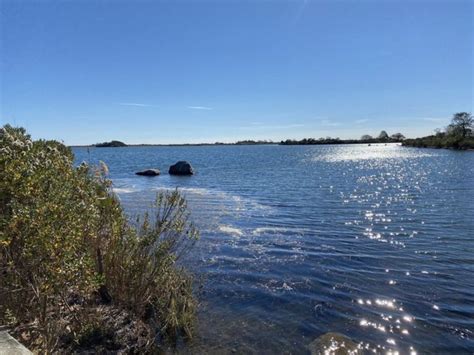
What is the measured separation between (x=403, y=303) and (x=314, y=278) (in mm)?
2155

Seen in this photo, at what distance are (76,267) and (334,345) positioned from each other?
4.47m

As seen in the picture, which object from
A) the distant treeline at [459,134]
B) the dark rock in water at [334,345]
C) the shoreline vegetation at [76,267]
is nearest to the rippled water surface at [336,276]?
the dark rock in water at [334,345]

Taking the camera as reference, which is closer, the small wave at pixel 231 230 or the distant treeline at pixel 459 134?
the small wave at pixel 231 230

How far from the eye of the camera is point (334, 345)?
6.12m

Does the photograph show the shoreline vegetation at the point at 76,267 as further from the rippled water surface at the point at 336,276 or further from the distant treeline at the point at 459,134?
the distant treeline at the point at 459,134

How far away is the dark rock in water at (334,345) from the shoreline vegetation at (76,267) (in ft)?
7.22

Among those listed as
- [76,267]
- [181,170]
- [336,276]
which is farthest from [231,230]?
[181,170]

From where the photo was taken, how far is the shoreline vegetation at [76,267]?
3.96 metres

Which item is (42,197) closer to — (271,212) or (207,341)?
(207,341)

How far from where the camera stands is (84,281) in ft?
14.1

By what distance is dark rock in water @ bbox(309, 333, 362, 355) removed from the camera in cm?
598

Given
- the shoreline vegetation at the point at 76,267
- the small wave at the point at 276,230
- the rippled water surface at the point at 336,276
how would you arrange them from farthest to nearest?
the small wave at the point at 276,230 < the rippled water surface at the point at 336,276 < the shoreline vegetation at the point at 76,267

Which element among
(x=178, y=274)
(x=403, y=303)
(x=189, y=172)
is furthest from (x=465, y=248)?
(x=189, y=172)

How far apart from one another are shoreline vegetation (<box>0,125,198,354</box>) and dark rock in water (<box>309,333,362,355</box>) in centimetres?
220
